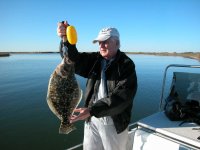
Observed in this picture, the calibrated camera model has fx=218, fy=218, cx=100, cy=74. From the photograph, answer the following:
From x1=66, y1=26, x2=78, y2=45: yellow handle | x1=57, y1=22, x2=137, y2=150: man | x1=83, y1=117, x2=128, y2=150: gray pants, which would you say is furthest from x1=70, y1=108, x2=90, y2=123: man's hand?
x1=66, y1=26, x2=78, y2=45: yellow handle

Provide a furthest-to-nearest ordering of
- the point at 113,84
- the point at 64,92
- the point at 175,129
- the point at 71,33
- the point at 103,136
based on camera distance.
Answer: the point at 175,129 → the point at 103,136 → the point at 113,84 → the point at 64,92 → the point at 71,33

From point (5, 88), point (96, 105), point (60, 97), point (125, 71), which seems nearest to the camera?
point (60, 97)

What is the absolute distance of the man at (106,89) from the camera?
2.56 meters

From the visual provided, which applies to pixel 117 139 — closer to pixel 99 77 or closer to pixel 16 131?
pixel 99 77

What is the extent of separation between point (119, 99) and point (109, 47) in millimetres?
703

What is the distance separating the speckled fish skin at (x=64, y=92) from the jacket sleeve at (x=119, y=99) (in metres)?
0.28

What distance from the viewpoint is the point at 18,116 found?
1054 cm

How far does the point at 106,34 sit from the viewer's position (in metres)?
2.77

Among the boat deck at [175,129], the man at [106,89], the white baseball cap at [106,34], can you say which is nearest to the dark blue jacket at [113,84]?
the man at [106,89]

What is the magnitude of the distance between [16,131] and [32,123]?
86 centimetres

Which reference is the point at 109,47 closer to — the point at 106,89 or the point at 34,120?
the point at 106,89

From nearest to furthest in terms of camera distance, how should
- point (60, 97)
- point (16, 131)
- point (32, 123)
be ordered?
point (60, 97) → point (16, 131) → point (32, 123)

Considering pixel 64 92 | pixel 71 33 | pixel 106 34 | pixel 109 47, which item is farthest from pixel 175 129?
pixel 71 33

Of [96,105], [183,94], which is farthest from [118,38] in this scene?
[183,94]
